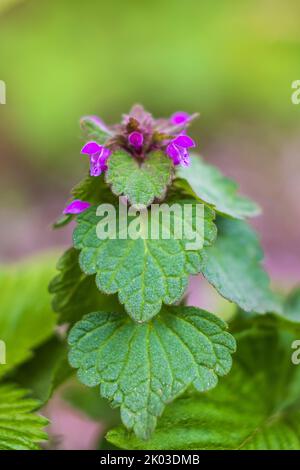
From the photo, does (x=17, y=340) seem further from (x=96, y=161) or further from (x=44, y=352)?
(x=96, y=161)

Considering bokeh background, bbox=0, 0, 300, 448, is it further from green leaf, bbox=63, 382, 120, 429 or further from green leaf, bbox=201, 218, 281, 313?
green leaf, bbox=201, 218, 281, 313

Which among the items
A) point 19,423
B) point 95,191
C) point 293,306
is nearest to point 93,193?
point 95,191

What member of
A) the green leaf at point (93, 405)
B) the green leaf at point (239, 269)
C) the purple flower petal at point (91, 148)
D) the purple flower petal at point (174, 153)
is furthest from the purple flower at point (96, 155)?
the green leaf at point (93, 405)

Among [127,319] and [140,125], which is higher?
[140,125]

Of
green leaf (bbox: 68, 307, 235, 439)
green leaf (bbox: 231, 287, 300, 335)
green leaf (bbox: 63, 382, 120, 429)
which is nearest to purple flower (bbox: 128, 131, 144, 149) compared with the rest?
green leaf (bbox: 68, 307, 235, 439)

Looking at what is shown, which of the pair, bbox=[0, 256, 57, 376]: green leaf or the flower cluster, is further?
bbox=[0, 256, 57, 376]: green leaf

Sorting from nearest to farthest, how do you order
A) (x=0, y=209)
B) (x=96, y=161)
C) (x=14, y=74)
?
(x=96, y=161) < (x=0, y=209) < (x=14, y=74)
